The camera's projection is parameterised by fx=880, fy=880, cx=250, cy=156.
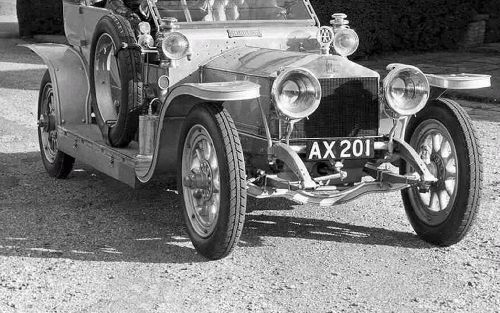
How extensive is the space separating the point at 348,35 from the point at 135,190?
216 cm

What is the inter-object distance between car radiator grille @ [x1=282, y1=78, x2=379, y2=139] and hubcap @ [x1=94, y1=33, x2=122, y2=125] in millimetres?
1867

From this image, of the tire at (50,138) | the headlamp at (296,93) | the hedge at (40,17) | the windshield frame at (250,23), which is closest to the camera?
the headlamp at (296,93)

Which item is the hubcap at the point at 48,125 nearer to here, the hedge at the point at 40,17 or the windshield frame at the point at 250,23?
the windshield frame at the point at 250,23

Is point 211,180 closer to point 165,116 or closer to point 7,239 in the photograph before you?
point 165,116

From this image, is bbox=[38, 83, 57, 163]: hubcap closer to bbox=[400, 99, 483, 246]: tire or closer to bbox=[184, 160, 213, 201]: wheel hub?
bbox=[184, 160, 213, 201]: wheel hub

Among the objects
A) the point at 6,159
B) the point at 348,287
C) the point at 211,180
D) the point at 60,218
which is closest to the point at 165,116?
the point at 211,180

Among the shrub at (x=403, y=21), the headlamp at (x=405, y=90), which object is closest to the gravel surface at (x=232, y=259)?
the headlamp at (x=405, y=90)

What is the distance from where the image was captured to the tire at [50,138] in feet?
25.1

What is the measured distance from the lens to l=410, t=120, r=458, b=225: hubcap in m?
5.68

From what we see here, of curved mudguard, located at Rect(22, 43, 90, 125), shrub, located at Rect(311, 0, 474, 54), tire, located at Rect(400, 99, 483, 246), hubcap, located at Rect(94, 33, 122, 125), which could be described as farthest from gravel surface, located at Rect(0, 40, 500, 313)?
shrub, located at Rect(311, 0, 474, 54)

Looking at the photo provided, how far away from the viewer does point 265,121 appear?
544 centimetres

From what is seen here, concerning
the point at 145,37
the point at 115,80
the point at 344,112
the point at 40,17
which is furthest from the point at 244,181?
the point at 40,17

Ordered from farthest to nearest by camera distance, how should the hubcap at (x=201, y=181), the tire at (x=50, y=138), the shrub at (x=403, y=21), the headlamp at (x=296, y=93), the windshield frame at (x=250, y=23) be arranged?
the shrub at (x=403, y=21)
the tire at (x=50, y=138)
the windshield frame at (x=250, y=23)
the hubcap at (x=201, y=181)
the headlamp at (x=296, y=93)

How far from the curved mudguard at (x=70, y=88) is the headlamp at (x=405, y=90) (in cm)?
289
